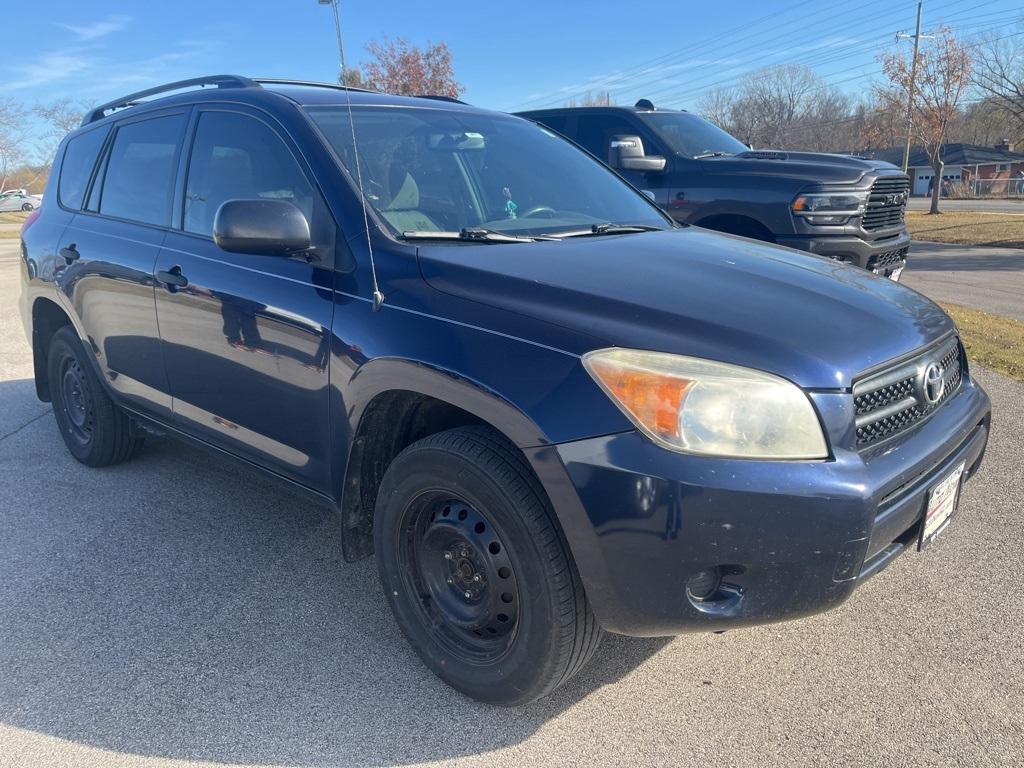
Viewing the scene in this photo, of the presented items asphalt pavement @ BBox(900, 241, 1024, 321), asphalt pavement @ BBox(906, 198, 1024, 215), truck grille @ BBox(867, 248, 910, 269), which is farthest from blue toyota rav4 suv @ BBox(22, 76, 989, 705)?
asphalt pavement @ BBox(906, 198, 1024, 215)

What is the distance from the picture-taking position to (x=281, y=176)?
3131 millimetres

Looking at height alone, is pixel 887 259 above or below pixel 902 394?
below

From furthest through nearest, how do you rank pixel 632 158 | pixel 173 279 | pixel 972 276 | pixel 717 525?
pixel 972 276, pixel 632 158, pixel 173 279, pixel 717 525

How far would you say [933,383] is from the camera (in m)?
2.57

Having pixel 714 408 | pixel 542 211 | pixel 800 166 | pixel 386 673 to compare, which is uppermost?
pixel 800 166

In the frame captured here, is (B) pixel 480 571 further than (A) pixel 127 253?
No

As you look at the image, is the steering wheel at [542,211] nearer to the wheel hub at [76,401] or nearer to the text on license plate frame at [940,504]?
the text on license plate frame at [940,504]

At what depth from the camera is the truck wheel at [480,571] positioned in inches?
89.7

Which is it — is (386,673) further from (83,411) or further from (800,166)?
(800,166)

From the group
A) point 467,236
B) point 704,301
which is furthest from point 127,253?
point 704,301

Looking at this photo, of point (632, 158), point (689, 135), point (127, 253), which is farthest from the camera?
point (689, 135)

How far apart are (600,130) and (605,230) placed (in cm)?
545

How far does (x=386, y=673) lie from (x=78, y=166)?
11.4ft

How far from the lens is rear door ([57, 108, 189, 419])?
12.2 feet
